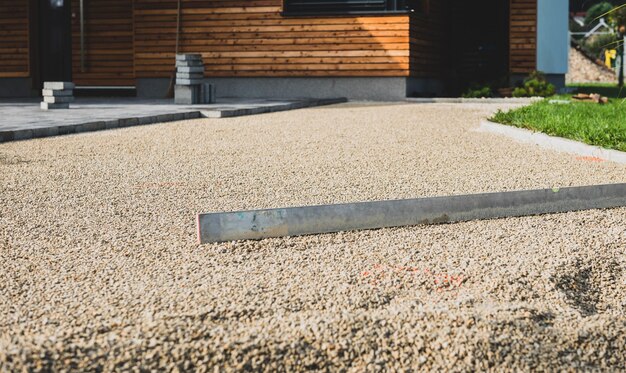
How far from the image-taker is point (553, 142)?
842 cm

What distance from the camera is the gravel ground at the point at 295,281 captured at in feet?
8.89

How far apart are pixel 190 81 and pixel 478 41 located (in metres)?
7.66

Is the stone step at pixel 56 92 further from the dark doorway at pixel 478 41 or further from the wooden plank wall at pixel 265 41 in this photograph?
the dark doorway at pixel 478 41

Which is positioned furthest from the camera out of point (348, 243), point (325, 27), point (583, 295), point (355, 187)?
point (325, 27)

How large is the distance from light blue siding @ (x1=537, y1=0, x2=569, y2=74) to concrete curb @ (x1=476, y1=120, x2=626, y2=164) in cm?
874

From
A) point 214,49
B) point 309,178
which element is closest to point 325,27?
point 214,49

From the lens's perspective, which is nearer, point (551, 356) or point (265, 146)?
point (551, 356)

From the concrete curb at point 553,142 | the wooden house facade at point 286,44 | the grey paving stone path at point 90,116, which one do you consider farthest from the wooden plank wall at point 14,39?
the concrete curb at point 553,142

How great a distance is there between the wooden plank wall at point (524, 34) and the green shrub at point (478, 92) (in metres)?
1.15

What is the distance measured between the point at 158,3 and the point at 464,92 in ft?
19.8

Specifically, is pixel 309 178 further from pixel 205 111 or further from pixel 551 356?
pixel 205 111

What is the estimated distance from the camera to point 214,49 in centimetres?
1817

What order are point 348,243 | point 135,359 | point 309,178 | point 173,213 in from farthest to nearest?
point 309,178 < point 173,213 < point 348,243 < point 135,359

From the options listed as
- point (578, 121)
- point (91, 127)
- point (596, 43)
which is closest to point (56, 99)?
point (91, 127)
